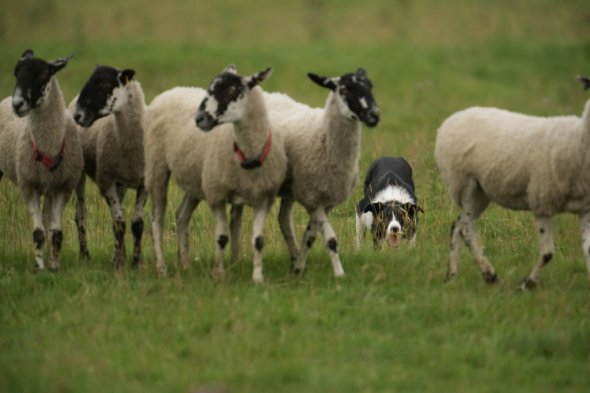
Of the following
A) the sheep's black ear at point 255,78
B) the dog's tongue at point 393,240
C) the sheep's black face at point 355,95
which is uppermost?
the sheep's black ear at point 255,78

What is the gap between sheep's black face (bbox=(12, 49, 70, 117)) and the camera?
895 centimetres

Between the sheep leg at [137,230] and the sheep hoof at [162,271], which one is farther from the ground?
the sheep leg at [137,230]

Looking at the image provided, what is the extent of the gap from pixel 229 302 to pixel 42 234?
238cm

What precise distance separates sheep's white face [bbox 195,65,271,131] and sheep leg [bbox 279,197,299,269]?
125 cm

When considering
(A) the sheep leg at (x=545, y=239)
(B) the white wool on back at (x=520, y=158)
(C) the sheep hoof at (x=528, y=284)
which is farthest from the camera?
(C) the sheep hoof at (x=528, y=284)

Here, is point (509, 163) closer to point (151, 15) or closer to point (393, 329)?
point (393, 329)

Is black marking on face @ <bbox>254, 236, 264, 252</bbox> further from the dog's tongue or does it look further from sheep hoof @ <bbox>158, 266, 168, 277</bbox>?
the dog's tongue

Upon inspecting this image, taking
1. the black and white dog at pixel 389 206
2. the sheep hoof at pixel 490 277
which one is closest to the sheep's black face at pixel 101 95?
the black and white dog at pixel 389 206

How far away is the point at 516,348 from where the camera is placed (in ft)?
23.5

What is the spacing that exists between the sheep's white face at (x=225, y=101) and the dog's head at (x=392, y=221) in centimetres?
263

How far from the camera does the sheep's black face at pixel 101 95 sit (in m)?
9.35

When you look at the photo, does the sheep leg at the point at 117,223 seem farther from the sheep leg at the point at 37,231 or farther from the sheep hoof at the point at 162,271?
the sheep leg at the point at 37,231

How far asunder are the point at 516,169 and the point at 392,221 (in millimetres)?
2506

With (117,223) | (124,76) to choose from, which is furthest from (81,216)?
(124,76)
